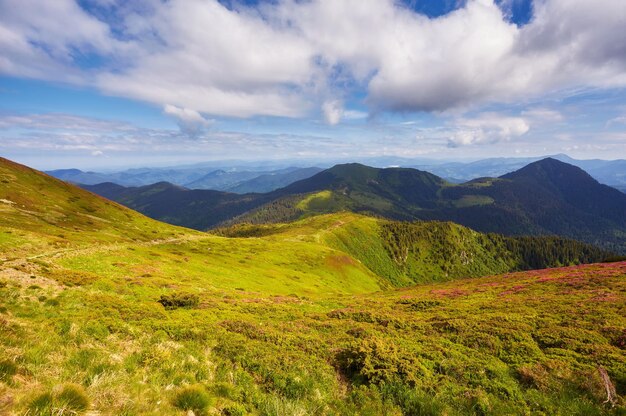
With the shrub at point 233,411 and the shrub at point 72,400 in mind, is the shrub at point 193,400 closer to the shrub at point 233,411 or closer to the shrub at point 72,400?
the shrub at point 233,411

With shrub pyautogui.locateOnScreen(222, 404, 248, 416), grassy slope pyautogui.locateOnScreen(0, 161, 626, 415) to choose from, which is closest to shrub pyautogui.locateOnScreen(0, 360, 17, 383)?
grassy slope pyautogui.locateOnScreen(0, 161, 626, 415)

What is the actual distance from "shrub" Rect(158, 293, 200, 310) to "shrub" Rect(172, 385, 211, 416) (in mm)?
17857

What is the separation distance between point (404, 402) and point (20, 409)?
43.3 ft

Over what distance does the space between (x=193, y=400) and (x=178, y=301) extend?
19.1m

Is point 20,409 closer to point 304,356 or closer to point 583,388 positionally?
→ point 304,356

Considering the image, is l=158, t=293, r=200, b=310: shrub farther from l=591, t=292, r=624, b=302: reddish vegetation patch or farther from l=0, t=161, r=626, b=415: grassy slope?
l=591, t=292, r=624, b=302: reddish vegetation patch

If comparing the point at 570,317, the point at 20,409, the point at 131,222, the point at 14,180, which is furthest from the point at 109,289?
the point at 14,180

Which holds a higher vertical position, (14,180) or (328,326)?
(14,180)

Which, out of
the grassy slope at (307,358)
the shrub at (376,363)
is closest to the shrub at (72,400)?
the grassy slope at (307,358)

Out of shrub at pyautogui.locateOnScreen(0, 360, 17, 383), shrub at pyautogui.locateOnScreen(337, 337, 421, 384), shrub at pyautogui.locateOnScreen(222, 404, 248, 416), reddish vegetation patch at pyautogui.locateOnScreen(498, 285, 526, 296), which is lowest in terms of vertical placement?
reddish vegetation patch at pyautogui.locateOnScreen(498, 285, 526, 296)

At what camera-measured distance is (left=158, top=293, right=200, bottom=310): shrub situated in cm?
2631

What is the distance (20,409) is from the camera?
673cm

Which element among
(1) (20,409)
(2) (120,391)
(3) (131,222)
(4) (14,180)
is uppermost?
(4) (14,180)

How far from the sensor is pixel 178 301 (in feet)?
88.1
